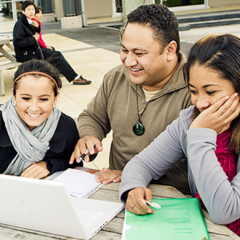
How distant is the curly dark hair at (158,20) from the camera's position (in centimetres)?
165

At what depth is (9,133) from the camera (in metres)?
1.60

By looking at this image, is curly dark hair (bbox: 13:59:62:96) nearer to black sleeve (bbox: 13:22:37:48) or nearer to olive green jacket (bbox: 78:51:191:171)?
olive green jacket (bbox: 78:51:191:171)

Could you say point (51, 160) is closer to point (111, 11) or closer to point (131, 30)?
point (131, 30)

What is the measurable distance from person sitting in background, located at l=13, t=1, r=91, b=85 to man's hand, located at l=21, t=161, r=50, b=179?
366cm

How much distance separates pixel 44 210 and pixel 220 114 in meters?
0.66

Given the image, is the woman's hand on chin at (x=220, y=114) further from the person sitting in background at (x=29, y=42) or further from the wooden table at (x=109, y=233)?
the person sitting in background at (x=29, y=42)

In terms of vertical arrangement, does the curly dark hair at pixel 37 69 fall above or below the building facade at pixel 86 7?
below

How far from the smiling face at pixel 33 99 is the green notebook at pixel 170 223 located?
66 cm

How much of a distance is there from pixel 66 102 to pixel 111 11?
13.8m

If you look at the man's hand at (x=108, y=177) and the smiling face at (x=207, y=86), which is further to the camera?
the man's hand at (x=108, y=177)

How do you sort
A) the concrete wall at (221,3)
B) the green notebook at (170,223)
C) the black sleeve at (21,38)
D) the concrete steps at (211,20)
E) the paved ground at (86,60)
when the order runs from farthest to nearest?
1. the concrete wall at (221,3)
2. the concrete steps at (211,20)
3. the black sleeve at (21,38)
4. the paved ground at (86,60)
5. the green notebook at (170,223)

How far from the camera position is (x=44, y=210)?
977 millimetres

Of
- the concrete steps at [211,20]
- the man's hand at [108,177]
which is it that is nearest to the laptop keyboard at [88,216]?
the man's hand at [108,177]

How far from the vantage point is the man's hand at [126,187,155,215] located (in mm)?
1187
